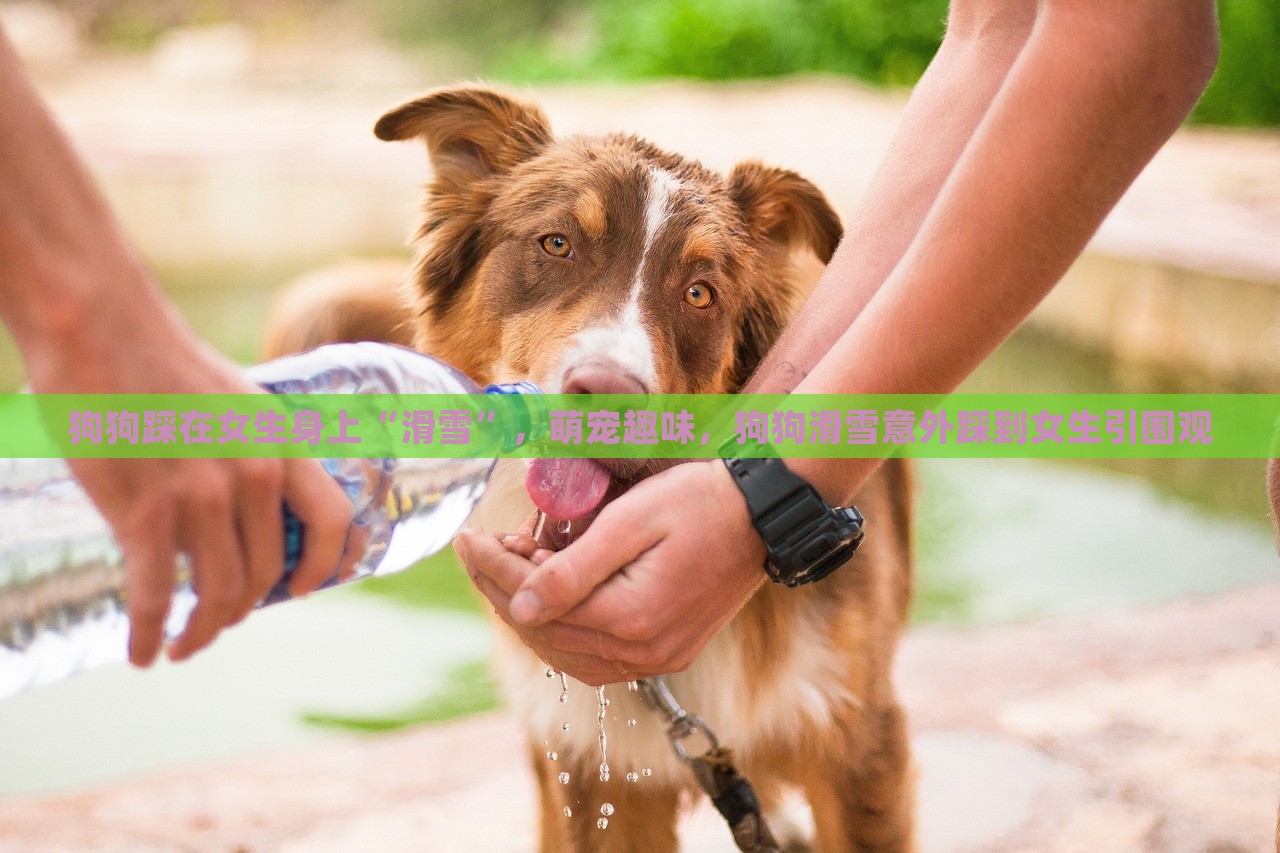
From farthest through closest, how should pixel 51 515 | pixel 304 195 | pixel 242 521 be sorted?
pixel 304 195, pixel 51 515, pixel 242 521

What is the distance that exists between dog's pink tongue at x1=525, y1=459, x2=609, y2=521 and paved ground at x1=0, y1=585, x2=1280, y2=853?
1.16m

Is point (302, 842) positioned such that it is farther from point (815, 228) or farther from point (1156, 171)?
point (1156, 171)

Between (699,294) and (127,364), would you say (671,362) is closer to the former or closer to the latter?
(699,294)

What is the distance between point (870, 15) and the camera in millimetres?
14555

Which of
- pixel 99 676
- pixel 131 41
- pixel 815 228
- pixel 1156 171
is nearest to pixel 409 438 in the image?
pixel 815 228

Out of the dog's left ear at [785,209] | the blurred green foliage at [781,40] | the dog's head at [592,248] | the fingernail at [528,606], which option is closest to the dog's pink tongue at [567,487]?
the dog's head at [592,248]

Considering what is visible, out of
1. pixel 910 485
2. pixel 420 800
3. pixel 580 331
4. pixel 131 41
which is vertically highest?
pixel 580 331

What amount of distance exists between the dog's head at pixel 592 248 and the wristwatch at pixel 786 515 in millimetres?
505

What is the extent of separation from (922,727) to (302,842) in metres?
1.64

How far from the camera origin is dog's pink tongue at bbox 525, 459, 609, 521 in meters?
2.06

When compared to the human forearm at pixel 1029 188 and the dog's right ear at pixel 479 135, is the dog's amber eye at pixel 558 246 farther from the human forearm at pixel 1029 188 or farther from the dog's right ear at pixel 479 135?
the human forearm at pixel 1029 188

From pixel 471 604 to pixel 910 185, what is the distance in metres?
3.50

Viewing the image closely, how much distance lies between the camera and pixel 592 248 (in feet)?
7.94

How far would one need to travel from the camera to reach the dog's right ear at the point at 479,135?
2.67m
